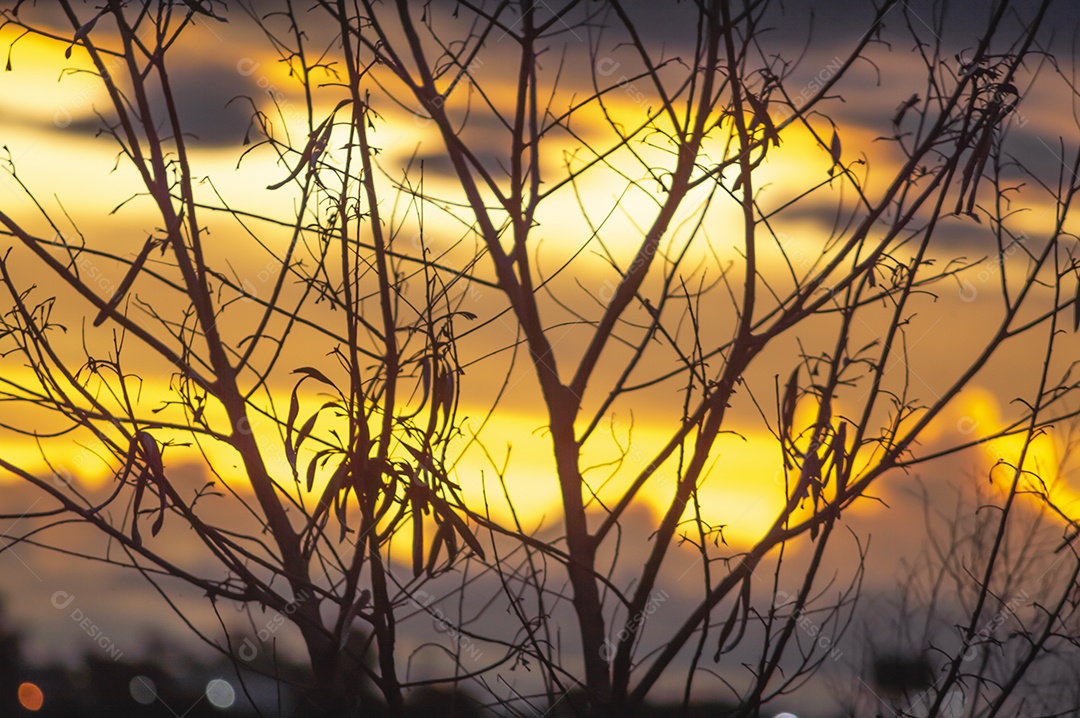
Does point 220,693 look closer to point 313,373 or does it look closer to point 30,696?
point 313,373

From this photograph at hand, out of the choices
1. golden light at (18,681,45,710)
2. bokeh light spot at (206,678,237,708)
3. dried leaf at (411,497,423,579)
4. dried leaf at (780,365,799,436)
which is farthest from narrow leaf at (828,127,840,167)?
golden light at (18,681,45,710)

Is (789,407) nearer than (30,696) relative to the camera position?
Yes

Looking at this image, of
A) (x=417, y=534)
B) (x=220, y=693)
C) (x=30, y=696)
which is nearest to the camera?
(x=417, y=534)

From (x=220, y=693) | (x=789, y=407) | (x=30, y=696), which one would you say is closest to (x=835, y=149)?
(x=789, y=407)

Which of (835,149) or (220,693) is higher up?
(835,149)

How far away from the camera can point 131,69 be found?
2.77m

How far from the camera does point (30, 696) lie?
558 cm

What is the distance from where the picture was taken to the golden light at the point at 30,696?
4857 mm

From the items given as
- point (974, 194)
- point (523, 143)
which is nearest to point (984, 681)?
point (974, 194)

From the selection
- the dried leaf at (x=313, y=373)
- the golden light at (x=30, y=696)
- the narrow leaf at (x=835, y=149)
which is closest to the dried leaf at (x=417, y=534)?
the dried leaf at (x=313, y=373)

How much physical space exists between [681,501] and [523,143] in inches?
42.0

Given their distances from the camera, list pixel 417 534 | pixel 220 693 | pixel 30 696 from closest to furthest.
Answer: pixel 417 534 → pixel 220 693 → pixel 30 696

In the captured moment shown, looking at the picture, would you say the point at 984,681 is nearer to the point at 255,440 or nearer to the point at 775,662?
the point at 775,662

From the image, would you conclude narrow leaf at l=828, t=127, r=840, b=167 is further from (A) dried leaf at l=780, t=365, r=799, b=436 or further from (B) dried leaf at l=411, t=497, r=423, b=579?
(B) dried leaf at l=411, t=497, r=423, b=579
